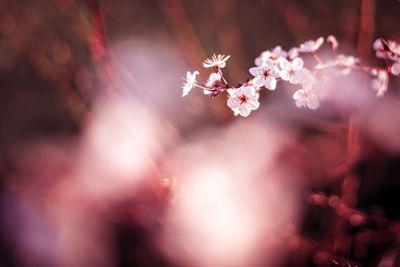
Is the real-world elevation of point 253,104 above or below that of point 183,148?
below

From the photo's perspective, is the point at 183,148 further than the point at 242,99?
Yes

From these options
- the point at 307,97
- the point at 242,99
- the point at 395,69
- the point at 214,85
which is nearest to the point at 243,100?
the point at 242,99

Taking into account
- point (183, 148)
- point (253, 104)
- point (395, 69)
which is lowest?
point (253, 104)

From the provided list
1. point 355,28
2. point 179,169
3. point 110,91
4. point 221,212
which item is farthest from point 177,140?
point 355,28

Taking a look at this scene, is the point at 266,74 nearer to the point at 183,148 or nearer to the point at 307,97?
the point at 307,97

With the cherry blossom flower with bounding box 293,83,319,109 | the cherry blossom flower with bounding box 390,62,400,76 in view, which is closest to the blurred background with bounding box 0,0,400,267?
the cherry blossom flower with bounding box 390,62,400,76

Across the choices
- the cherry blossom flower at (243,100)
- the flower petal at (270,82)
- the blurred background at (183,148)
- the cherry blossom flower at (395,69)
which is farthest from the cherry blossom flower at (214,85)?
the blurred background at (183,148)
